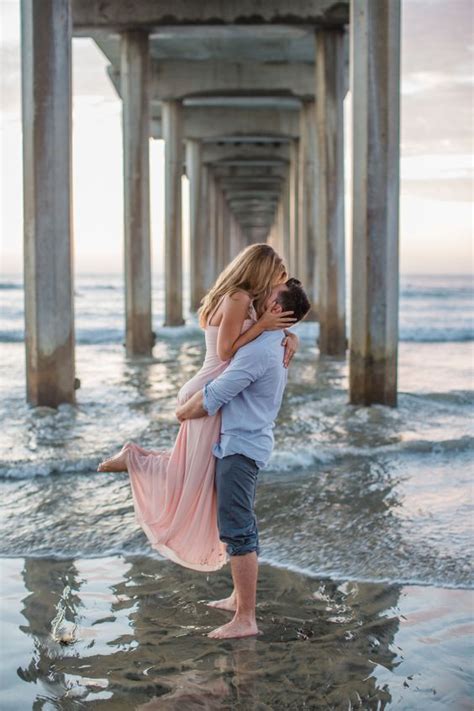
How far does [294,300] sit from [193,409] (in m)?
0.56

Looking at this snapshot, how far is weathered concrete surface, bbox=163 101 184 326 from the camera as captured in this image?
67.4 ft

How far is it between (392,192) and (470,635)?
6156 millimetres

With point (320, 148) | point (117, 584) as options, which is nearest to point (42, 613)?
point (117, 584)

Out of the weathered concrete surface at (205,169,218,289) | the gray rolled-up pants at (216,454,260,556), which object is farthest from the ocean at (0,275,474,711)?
the weathered concrete surface at (205,169,218,289)

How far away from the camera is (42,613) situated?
3537 millimetres

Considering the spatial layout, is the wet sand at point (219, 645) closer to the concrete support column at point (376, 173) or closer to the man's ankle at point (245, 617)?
the man's ankle at point (245, 617)

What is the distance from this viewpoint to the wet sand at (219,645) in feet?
9.46

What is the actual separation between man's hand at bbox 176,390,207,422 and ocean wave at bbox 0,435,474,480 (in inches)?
117

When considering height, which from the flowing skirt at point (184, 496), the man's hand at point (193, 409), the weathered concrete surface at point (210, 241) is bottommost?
the flowing skirt at point (184, 496)

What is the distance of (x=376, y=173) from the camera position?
28.8 ft

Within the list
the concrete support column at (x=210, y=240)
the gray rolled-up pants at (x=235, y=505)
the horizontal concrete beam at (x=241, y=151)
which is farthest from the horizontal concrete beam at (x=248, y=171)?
the gray rolled-up pants at (x=235, y=505)

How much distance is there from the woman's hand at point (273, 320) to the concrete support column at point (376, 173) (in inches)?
221

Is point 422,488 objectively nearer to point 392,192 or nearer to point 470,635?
point 470,635

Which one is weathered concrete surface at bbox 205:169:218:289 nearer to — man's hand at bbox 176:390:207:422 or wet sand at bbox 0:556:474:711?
wet sand at bbox 0:556:474:711
